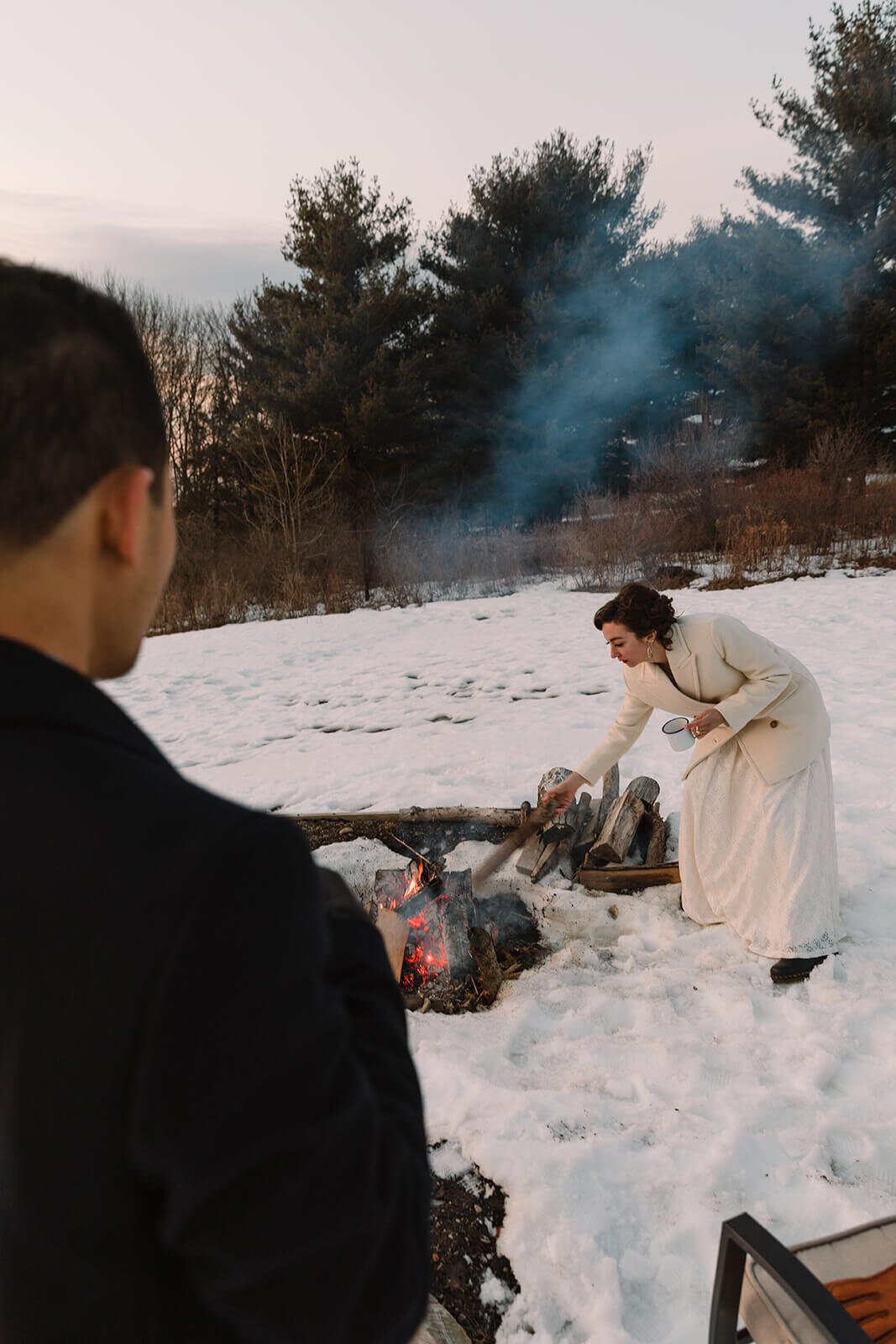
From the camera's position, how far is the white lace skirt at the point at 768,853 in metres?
3.31

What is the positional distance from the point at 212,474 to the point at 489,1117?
2130 centimetres

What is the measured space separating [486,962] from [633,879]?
1.06 metres

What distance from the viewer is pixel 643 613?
3301 mm

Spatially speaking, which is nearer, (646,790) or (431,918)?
(431,918)

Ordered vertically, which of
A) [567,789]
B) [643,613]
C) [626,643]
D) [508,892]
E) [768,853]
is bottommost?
[508,892]

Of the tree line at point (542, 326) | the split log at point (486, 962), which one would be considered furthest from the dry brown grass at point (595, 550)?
the split log at point (486, 962)

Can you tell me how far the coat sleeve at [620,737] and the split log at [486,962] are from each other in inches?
34.9

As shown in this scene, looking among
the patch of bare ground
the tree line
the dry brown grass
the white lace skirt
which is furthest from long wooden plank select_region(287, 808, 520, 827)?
the tree line

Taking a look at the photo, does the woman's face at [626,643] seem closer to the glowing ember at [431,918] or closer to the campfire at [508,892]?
the campfire at [508,892]

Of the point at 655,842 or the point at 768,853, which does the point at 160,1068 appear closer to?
the point at 768,853

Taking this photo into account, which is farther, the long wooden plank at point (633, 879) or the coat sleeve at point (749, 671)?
the long wooden plank at point (633, 879)

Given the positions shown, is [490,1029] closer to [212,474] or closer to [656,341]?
[212,474]

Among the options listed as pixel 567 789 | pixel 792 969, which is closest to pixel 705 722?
pixel 567 789

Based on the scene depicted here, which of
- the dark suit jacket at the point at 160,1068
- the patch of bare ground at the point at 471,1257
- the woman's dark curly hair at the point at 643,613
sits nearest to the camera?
the dark suit jacket at the point at 160,1068
